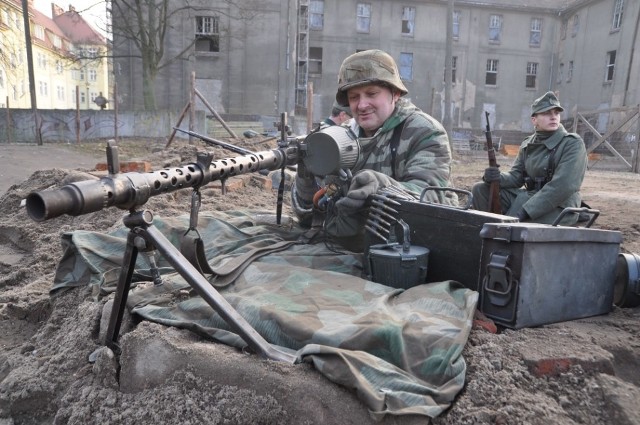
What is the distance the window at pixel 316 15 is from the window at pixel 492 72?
421 inches

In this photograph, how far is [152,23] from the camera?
23047 millimetres

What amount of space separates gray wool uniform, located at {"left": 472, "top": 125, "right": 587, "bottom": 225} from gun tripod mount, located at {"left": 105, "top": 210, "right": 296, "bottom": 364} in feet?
10.4

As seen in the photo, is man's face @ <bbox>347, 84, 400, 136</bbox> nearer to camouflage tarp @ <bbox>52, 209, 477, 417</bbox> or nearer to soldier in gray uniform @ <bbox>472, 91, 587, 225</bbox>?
camouflage tarp @ <bbox>52, 209, 477, 417</bbox>

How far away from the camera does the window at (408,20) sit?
1177 inches

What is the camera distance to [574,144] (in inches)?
180

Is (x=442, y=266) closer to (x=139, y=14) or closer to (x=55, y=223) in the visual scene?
(x=55, y=223)

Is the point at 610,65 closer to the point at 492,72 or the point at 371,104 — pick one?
the point at 492,72

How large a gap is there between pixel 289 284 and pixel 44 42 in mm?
59234

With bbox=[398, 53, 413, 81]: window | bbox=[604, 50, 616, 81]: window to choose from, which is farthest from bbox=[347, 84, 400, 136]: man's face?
bbox=[604, 50, 616, 81]: window

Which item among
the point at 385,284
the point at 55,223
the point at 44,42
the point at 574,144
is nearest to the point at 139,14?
the point at 55,223

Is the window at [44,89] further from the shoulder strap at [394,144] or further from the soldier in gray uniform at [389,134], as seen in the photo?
the shoulder strap at [394,144]

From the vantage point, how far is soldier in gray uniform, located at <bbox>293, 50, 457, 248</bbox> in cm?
312

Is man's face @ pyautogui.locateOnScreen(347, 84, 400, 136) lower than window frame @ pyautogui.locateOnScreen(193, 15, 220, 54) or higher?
lower

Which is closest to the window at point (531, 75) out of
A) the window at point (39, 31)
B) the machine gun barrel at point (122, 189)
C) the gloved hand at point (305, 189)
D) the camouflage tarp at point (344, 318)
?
the gloved hand at point (305, 189)
